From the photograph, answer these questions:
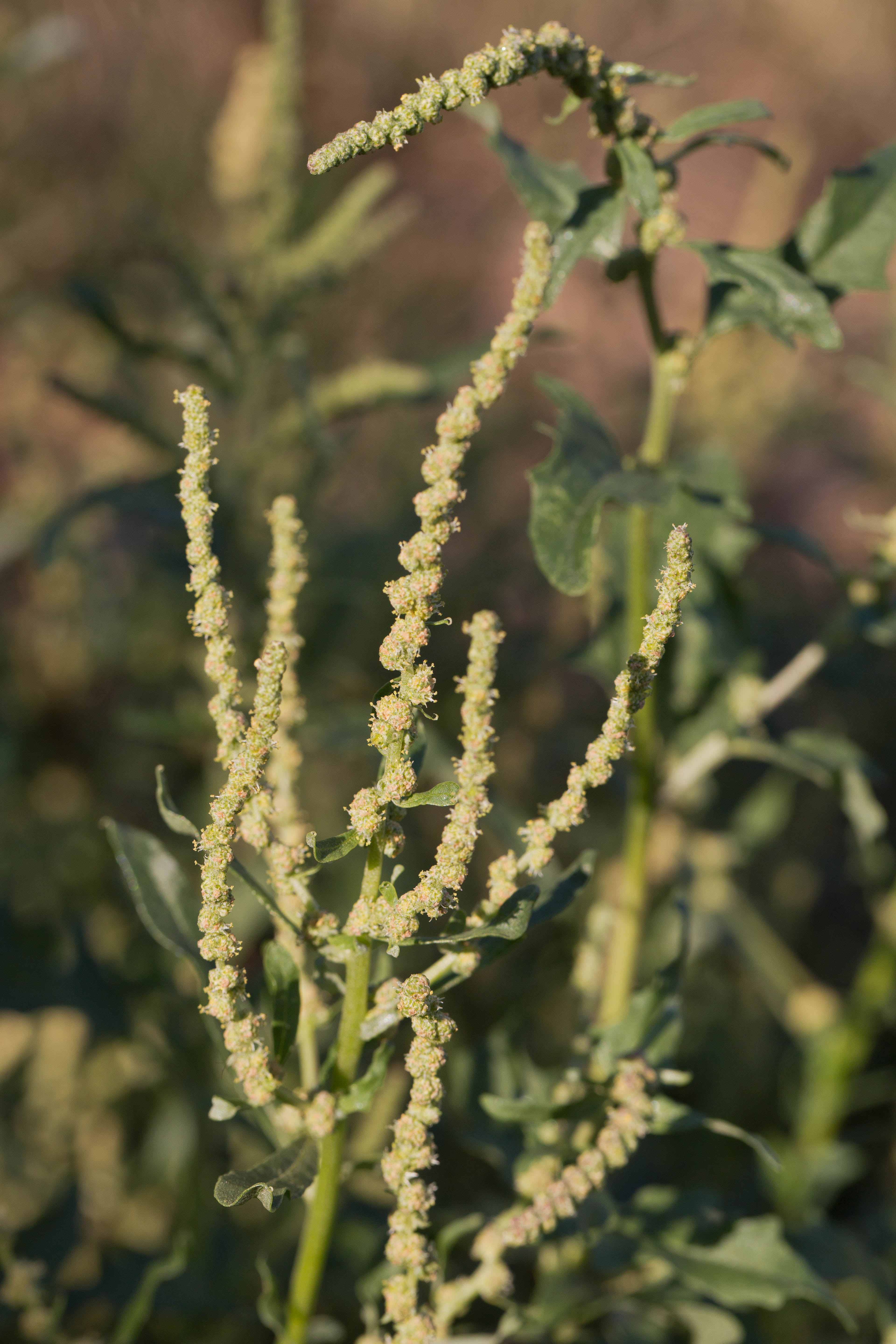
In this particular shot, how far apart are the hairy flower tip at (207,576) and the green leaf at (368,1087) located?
0.23 meters

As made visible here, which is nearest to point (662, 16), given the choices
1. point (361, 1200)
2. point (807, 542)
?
point (807, 542)

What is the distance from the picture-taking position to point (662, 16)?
5.71 m

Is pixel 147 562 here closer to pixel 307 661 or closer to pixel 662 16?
pixel 307 661

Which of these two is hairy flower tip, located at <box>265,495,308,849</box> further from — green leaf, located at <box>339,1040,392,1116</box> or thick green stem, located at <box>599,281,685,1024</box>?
thick green stem, located at <box>599,281,685,1024</box>

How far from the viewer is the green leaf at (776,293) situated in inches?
36.4

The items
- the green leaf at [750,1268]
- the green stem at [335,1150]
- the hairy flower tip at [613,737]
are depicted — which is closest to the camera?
the hairy flower tip at [613,737]

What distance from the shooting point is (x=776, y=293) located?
94 centimetres

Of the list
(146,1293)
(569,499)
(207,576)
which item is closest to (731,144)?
(569,499)

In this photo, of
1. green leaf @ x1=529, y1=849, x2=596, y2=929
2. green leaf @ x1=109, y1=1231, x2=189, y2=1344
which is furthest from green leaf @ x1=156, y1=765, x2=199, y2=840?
green leaf @ x1=109, y1=1231, x2=189, y2=1344

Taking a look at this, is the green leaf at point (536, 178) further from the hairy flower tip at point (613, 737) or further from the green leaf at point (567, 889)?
the green leaf at point (567, 889)

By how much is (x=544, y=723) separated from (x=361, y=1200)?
96 cm

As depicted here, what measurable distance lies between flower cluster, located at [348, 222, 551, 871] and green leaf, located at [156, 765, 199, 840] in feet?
0.34

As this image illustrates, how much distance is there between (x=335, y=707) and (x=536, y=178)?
2.92 feet

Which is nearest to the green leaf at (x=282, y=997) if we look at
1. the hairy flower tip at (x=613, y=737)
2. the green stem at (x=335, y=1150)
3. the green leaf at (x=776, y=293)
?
the green stem at (x=335, y=1150)
